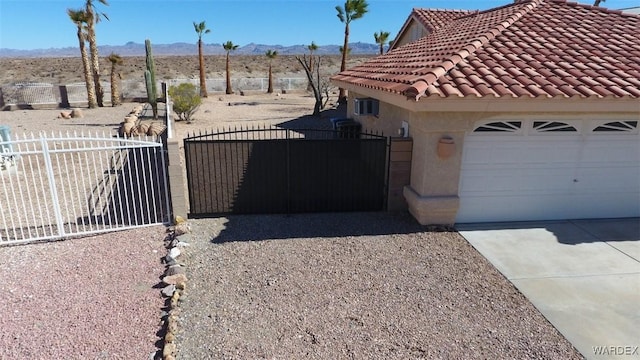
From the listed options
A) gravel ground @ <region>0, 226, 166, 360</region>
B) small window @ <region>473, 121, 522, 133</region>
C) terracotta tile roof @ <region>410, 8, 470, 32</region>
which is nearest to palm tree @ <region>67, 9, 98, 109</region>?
terracotta tile roof @ <region>410, 8, 470, 32</region>

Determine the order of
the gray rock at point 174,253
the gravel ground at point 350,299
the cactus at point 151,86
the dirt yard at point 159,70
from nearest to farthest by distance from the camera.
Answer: the gravel ground at point 350,299 → the gray rock at point 174,253 → the cactus at point 151,86 → the dirt yard at point 159,70

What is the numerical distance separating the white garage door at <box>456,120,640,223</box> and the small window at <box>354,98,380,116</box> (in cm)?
414

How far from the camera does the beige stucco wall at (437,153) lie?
7.79m

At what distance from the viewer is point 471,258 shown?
23.3 ft

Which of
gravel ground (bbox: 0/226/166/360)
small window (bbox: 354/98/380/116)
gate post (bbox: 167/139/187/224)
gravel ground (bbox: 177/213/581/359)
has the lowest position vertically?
gravel ground (bbox: 0/226/166/360)

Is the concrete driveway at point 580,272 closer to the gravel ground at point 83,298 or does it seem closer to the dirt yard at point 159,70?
the gravel ground at point 83,298

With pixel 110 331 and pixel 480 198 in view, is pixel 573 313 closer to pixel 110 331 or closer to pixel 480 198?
pixel 480 198

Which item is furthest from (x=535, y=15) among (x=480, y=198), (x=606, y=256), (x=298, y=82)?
(x=298, y=82)

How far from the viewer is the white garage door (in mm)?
8227

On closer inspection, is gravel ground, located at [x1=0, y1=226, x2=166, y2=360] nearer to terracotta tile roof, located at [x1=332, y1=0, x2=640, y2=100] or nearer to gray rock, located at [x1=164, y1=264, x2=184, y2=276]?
gray rock, located at [x1=164, y1=264, x2=184, y2=276]

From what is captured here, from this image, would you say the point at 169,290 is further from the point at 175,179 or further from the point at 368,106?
the point at 368,106

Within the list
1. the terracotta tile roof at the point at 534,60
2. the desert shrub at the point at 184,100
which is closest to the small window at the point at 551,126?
the terracotta tile roof at the point at 534,60

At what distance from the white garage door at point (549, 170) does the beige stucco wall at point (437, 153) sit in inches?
7.2

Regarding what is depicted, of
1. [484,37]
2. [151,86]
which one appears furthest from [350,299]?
[151,86]
